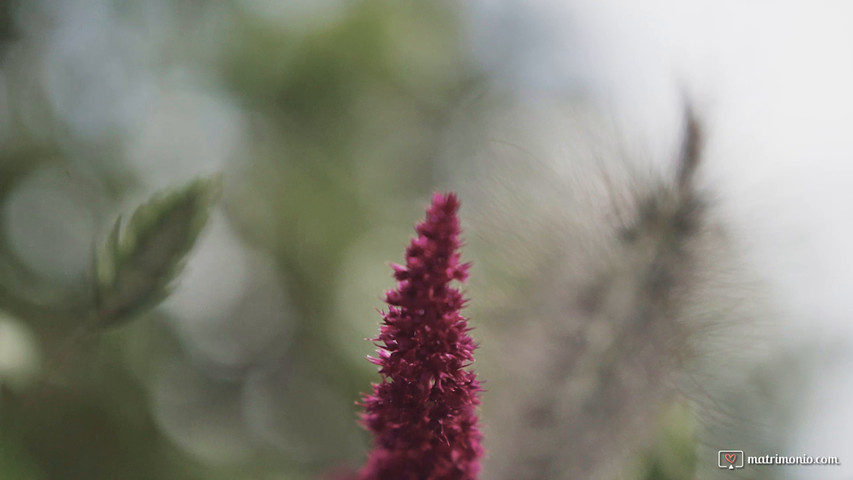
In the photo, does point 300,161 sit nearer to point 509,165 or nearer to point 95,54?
point 95,54

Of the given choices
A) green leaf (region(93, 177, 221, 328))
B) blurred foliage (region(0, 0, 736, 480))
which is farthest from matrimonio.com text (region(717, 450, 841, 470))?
green leaf (region(93, 177, 221, 328))

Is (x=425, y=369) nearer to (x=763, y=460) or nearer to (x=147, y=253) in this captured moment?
(x=147, y=253)

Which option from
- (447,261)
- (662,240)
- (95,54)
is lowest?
(447,261)

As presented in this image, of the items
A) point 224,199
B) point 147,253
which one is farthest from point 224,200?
A: point 147,253

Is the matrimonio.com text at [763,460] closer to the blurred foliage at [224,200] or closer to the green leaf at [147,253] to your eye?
the blurred foliage at [224,200]

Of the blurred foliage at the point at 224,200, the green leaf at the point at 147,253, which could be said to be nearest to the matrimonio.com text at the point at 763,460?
the blurred foliage at the point at 224,200

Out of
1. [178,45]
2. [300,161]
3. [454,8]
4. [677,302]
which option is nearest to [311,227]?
[300,161]
